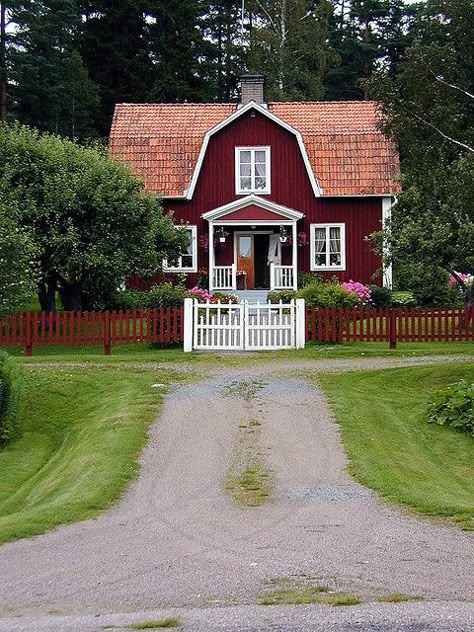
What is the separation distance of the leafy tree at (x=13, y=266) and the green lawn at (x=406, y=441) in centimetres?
872

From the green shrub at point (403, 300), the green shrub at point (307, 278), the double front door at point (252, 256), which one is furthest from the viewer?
the double front door at point (252, 256)

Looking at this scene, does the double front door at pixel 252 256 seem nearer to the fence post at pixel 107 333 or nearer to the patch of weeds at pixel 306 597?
the fence post at pixel 107 333

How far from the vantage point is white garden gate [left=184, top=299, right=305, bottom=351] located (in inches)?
840

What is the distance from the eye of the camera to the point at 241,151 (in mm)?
34562

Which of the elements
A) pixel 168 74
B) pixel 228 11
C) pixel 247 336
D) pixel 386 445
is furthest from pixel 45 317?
pixel 228 11

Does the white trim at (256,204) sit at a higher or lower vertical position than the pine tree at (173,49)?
lower

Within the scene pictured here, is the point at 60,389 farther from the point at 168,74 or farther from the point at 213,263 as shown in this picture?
the point at 168,74

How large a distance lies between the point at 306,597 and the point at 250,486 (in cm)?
373

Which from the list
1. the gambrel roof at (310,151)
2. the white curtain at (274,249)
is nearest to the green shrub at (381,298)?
the gambrel roof at (310,151)

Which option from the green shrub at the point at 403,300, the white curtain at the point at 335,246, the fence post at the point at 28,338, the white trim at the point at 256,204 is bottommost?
the fence post at the point at 28,338

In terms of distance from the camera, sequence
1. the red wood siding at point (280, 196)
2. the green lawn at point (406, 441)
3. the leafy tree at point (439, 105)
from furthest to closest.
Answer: the red wood siding at point (280, 196) → the leafy tree at point (439, 105) → the green lawn at point (406, 441)

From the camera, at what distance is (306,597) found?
6.12m

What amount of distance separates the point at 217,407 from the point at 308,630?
8.89 meters

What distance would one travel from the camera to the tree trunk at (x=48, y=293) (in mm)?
Answer: 27809
